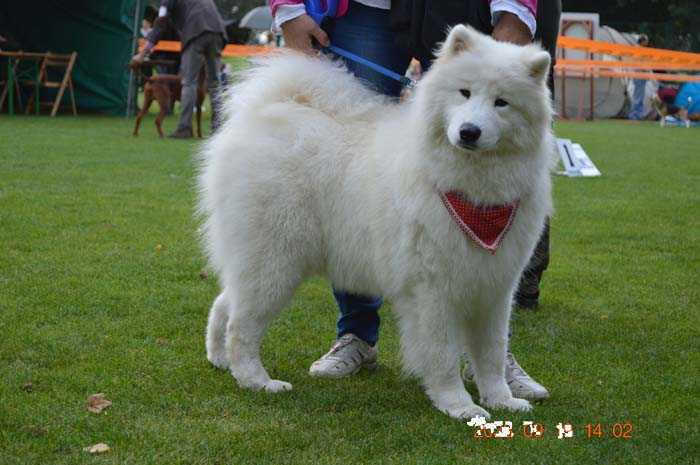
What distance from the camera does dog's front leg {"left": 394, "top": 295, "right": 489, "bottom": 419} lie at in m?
3.17

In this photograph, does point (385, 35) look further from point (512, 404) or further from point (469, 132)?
point (512, 404)

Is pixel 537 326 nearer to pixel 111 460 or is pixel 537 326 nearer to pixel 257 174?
pixel 257 174

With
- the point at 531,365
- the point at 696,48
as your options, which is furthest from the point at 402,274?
the point at 696,48

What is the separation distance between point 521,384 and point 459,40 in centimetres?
134

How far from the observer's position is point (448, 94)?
A: 3012 mm

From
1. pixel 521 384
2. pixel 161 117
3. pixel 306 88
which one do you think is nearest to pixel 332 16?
pixel 306 88

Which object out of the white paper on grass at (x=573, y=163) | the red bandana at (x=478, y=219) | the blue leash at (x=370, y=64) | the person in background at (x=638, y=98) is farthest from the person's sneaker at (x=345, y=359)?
the person in background at (x=638, y=98)

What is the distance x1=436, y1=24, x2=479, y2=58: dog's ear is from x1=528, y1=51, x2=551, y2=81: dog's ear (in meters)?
0.21

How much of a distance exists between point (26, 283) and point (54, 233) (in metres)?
1.36

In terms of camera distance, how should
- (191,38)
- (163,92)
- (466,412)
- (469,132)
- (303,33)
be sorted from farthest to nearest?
(163,92) → (191,38) → (303,33) → (466,412) → (469,132)

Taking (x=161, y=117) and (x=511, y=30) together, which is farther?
(x=161, y=117)

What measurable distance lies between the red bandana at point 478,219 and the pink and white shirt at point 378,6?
30.3 inches

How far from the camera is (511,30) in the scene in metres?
3.41

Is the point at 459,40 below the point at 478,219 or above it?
above
